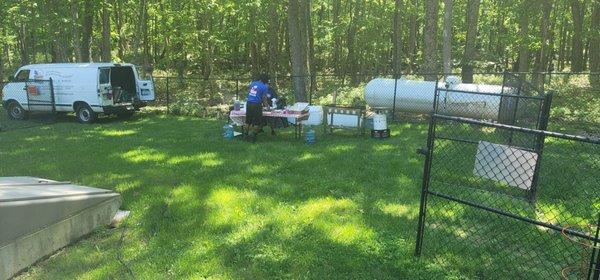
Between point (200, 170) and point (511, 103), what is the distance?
635 centimetres

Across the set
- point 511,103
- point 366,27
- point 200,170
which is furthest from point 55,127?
point 366,27

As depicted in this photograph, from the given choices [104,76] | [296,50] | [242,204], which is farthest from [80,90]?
[242,204]

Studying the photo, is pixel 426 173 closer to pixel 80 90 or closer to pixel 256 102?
pixel 256 102

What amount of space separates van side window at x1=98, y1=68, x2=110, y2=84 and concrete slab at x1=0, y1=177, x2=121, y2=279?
919 cm

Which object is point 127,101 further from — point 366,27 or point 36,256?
point 366,27

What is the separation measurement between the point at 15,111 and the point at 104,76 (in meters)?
4.45

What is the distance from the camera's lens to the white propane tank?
1309 centimetres

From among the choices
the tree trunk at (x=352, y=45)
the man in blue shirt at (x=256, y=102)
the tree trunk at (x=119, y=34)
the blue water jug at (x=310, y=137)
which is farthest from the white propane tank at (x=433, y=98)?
the tree trunk at (x=119, y=34)

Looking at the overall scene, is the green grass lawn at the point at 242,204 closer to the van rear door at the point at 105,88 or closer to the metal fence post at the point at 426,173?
the metal fence post at the point at 426,173

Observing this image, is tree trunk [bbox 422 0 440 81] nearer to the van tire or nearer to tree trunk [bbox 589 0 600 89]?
tree trunk [bbox 589 0 600 89]

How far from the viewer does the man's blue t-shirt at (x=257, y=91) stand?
10547mm

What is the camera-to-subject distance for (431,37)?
16219 millimetres

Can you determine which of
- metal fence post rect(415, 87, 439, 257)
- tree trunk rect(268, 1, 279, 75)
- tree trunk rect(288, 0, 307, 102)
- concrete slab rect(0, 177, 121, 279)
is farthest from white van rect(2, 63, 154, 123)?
metal fence post rect(415, 87, 439, 257)

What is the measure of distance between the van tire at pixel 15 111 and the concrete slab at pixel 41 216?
11.9 metres
